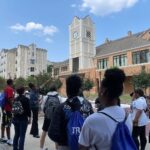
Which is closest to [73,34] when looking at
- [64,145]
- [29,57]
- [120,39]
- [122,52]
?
[120,39]

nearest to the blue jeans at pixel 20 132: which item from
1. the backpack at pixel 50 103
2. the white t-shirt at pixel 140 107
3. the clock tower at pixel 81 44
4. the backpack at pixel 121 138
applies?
the backpack at pixel 50 103

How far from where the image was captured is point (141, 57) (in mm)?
50562

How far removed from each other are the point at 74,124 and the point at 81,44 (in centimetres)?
6162

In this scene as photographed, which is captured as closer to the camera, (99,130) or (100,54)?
(99,130)

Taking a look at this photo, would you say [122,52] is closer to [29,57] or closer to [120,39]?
[120,39]

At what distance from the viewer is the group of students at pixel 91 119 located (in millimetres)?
2693

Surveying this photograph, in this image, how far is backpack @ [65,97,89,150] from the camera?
3.94m

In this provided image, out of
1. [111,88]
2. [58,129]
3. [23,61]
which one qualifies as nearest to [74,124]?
[58,129]

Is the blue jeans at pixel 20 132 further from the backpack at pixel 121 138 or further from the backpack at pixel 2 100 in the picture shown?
the backpack at pixel 121 138

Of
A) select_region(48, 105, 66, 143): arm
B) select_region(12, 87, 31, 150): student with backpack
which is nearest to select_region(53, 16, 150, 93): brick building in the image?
select_region(12, 87, 31, 150): student with backpack

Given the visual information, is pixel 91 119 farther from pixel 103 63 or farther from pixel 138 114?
pixel 103 63

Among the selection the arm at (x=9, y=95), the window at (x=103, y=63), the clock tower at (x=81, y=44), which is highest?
the clock tower at (x=81, y=44)

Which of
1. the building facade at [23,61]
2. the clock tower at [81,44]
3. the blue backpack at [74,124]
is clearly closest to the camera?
the blue backpack at [74,124]

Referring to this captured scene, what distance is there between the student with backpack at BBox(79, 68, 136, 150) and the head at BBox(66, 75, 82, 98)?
1405 millimetres
